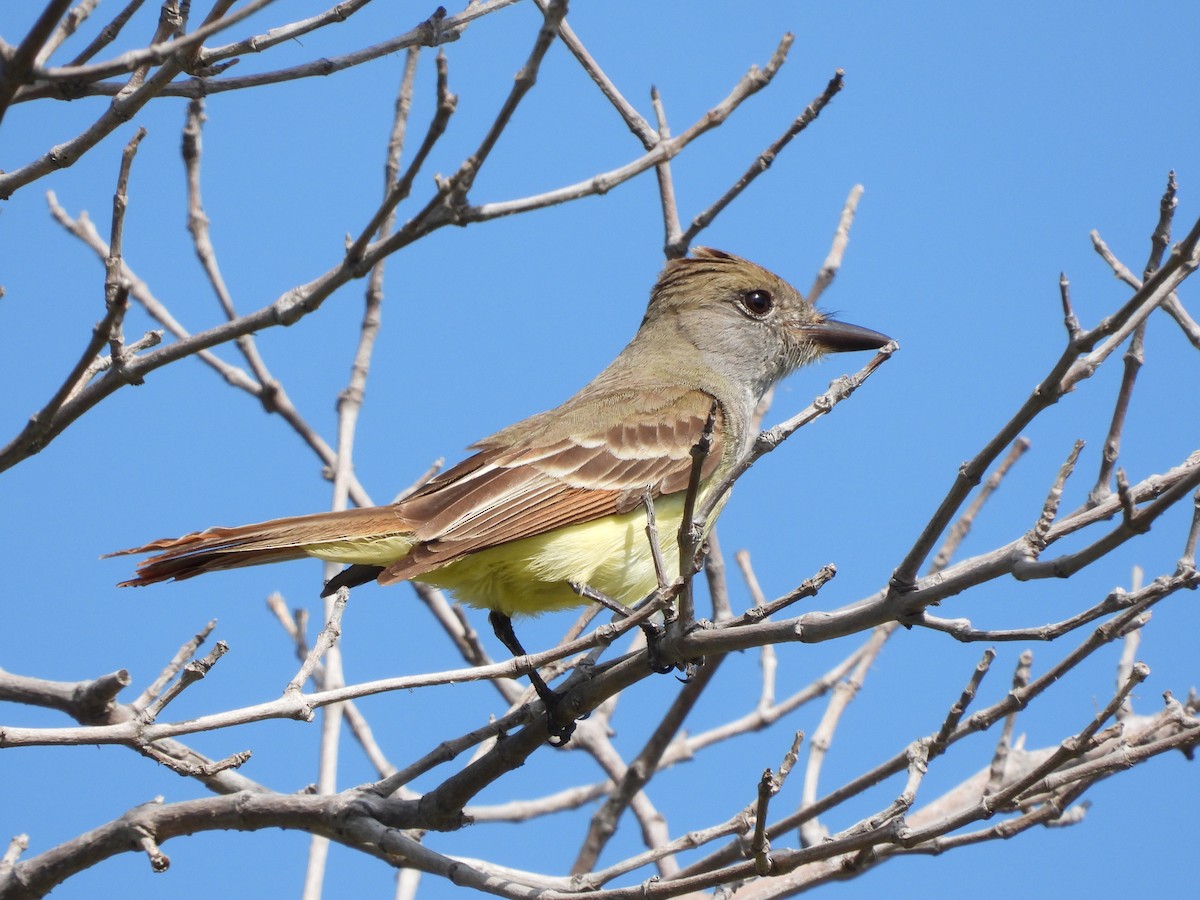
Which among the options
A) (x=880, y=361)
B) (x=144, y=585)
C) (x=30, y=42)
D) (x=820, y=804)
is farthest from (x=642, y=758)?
(x=30, y=42)

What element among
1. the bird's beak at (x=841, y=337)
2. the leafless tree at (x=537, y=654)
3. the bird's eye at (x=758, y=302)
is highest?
the bird's eye at (x=758, y=302)

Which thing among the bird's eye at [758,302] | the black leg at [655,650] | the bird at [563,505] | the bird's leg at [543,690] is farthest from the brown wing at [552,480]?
the black leg at [655,650]

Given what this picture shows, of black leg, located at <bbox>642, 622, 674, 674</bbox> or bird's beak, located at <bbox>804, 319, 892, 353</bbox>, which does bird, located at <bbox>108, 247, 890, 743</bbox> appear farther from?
black leg, located at <bbox>642, 622, 674, 674</bbox>

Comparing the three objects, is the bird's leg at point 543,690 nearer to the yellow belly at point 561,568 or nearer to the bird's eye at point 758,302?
the yellow belly at point 561,568

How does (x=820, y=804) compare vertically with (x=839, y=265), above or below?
below

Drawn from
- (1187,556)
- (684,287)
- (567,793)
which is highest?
(684,287)

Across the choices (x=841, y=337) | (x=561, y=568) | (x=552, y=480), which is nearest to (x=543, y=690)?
(x=561, y=568)

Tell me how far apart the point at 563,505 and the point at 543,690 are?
42.6 inches

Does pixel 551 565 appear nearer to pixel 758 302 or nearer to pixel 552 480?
pixel 552 480

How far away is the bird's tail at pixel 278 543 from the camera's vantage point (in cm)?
513

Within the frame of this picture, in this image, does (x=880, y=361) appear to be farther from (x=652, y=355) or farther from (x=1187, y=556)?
(x=652, y=355)

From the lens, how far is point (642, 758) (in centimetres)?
648

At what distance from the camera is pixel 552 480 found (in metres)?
6.43

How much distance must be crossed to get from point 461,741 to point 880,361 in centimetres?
195
